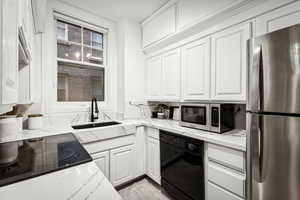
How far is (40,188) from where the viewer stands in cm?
61

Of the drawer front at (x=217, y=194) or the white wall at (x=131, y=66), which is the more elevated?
the white wall at (x=131, y=66)

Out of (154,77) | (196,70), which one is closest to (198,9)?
(196,70)

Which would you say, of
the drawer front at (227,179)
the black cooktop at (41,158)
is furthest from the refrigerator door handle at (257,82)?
the black cooktop at (41,158)

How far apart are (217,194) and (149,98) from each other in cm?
172

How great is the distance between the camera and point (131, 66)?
2.58m

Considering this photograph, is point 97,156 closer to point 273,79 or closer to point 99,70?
point 99,70

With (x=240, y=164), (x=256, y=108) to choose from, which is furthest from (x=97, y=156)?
(x=256, y=108)

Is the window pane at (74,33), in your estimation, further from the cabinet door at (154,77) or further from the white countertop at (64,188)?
the white countertop at (64,188)

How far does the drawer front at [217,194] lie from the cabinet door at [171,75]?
3.72 ft

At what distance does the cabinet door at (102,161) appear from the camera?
1.76 metres

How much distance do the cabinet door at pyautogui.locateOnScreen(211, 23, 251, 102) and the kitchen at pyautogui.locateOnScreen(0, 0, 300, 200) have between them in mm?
11

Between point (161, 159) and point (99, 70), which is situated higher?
point (99, 70)

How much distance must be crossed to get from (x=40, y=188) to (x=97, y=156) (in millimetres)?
1205

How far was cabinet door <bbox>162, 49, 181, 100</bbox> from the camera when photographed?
2.10m
